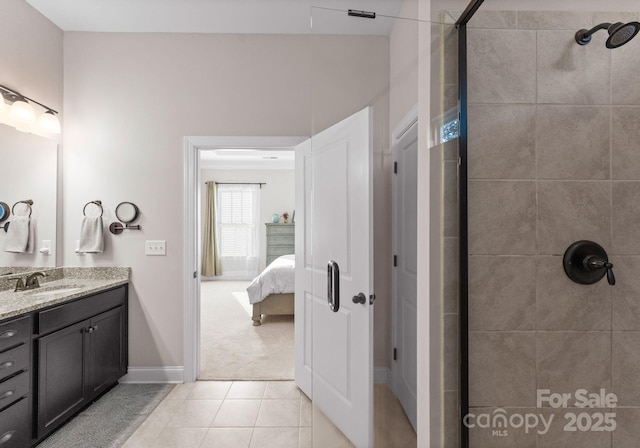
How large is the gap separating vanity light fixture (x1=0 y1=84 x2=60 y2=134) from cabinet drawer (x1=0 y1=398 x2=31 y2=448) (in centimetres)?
183

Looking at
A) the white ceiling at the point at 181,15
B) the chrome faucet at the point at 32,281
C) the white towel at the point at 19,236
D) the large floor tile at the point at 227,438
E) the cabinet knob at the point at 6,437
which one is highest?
the white ceiling at the point at 181,15

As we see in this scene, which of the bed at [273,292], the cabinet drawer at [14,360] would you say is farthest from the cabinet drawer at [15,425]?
the bed at [273,292]

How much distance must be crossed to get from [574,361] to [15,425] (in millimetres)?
2485

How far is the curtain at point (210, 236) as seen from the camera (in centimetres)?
773

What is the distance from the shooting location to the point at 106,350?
255 cm

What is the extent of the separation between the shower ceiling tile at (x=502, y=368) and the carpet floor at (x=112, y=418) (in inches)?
81.4

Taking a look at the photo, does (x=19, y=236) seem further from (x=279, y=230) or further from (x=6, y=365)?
(x=279, y=230)

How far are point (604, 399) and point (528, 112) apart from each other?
79 centimetres

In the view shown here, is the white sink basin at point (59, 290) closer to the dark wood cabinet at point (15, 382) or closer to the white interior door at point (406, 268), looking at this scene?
the dark wood cabinet at point (15, 382)

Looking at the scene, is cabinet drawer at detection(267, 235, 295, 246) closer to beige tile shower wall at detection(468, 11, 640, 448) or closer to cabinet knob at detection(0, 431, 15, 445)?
cabinet knob at detection(0, 431, 15, 445)

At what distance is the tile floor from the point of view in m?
2.04

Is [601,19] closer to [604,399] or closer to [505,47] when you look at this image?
[505,47]

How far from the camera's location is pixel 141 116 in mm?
2855

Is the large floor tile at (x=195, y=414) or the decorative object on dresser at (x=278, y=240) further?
the decorative object on dresser at (x=278, y=240)
